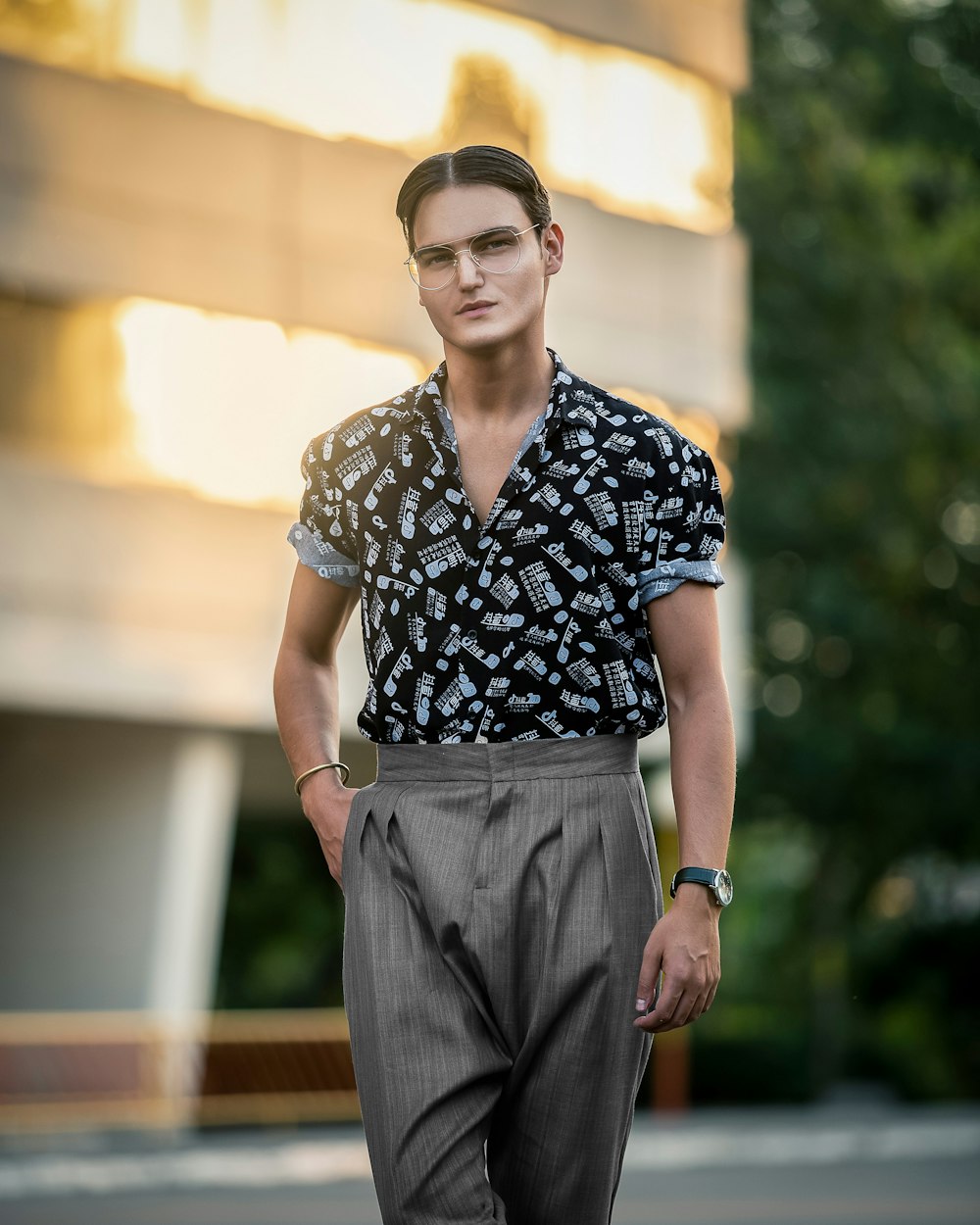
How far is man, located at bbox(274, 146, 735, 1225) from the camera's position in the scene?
305cm

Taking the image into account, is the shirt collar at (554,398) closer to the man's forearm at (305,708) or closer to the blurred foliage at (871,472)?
the man's forearm at (305,708)

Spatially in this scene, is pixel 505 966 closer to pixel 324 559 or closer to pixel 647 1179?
pixel 324 559

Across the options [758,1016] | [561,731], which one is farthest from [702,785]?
[758,1016]

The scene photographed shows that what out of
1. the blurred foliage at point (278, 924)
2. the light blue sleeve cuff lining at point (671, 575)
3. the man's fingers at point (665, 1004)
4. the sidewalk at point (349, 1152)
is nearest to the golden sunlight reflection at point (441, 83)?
the sidewalk at point (349, 1152)

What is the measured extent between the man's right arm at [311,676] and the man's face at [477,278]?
484 mm

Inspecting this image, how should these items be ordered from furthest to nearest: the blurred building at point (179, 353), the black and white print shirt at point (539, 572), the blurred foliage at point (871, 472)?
the blurred foliage at point (871, 472), the blurred building at point (179, 353), the black and white print shirt at point (539, 572)

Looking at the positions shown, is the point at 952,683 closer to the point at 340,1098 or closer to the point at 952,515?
the point at 952,515

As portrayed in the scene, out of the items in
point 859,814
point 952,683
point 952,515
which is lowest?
point 859,814

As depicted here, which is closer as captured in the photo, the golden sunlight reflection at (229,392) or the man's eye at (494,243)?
the man's eye at (494,243)

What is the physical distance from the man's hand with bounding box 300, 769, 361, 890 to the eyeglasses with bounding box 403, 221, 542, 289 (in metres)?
0.79

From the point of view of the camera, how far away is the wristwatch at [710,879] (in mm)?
3059

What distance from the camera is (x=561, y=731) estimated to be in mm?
3109

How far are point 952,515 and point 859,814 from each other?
12.7ft

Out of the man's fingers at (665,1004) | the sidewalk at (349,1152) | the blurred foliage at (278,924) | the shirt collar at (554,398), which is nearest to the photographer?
the man's fingers at (665,1004)
